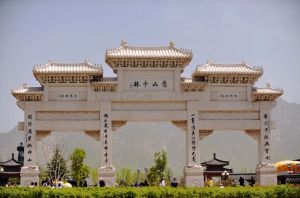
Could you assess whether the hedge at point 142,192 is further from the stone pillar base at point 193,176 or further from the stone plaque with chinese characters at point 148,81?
the stone plaque with chinese characters at point 148,81

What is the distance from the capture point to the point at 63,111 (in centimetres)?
2366

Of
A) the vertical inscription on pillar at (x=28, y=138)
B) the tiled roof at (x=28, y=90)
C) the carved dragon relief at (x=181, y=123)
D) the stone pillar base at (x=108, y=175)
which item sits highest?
the tiled roof at (x=28, y=90)

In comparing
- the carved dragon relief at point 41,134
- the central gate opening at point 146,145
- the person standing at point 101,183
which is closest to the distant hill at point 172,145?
the central gate opening at point 146,145

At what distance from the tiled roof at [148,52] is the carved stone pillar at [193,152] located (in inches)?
106

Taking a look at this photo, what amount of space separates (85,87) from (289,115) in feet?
591

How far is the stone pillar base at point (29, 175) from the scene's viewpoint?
22844 mm

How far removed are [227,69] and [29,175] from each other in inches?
466

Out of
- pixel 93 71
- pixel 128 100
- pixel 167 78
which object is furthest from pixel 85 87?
pixel 167 78

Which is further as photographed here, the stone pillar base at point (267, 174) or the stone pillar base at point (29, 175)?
the stone pillar base at point (267, 174)

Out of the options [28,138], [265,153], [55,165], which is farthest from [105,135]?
[55,165]

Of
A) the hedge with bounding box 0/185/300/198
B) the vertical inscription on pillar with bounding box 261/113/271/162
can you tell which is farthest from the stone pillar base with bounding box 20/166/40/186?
the vertical inscription on pillar with bounding box 261/113/271/162

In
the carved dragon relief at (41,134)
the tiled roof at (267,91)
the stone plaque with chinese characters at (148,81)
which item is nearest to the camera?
the carved dragon relief at (41,134)

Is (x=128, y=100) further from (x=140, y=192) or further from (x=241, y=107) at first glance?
(x=140, y=192)

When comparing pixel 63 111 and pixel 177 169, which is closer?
pixel 63 111
